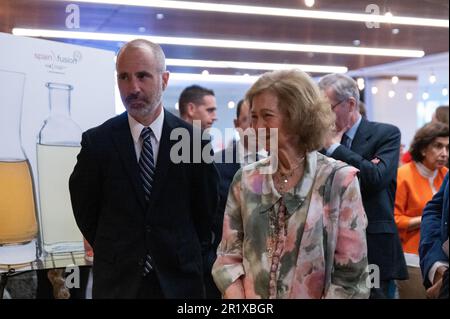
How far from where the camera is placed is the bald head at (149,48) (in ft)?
6.04

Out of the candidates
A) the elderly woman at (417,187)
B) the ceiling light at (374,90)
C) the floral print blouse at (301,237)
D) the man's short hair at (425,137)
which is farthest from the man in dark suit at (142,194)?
the man's short hair at (425,137)

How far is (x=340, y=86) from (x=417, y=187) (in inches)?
25.8

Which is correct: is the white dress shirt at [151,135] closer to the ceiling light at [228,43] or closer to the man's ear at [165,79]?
the man's ear at [165,79]

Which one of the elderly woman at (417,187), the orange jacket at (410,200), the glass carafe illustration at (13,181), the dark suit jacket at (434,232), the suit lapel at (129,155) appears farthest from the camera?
the orange jacket at (410,200)

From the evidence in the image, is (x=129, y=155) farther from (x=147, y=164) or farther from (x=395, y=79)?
(x=395, y=79)

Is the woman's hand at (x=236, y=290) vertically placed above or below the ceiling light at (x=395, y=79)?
below

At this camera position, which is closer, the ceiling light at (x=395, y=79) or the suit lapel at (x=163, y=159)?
the suit lapel at (x=163, y=159)

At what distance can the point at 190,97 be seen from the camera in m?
2.04

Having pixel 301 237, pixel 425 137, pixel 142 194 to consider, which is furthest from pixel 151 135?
pixel 425 137

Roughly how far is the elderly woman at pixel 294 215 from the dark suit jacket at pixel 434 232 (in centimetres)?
56

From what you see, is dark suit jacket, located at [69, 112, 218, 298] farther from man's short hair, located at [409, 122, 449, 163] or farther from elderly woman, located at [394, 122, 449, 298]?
man's short hair, located at [409, 122, 449, 163]

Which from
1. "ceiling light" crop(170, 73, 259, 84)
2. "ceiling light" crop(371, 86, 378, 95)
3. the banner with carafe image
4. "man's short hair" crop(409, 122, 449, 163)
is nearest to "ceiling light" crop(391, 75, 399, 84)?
"ceiling light" crop(371, 86, 378, 95)

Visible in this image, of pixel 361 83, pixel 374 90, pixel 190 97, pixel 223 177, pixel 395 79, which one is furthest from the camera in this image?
pixel 395 79

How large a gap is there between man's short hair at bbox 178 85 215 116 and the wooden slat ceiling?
7 centimetres
